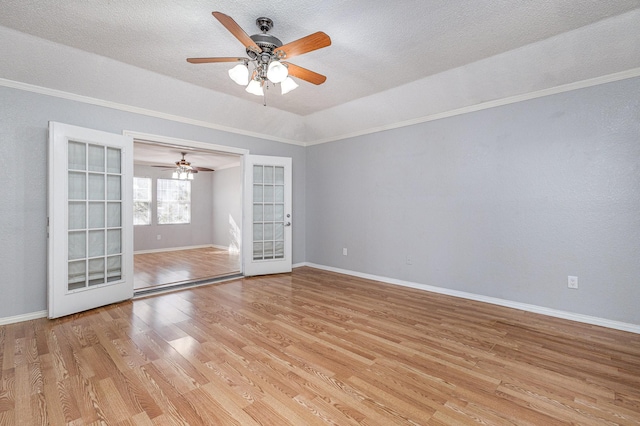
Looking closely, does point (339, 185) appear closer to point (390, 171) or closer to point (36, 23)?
point (390, 171)

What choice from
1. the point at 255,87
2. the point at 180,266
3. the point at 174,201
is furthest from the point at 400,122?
the point at 174,201

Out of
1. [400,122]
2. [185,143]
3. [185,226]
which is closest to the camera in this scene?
[185,143]

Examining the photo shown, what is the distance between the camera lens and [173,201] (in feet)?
28.7

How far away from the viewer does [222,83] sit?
3.86 m

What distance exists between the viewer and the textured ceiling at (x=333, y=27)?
236cm

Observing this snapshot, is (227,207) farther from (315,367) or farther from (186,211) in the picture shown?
(315,367)

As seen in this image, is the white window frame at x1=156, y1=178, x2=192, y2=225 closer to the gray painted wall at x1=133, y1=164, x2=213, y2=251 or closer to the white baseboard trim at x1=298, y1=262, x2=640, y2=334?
the gray painted wall at x1=133, y1=164, x2=213, y2=251

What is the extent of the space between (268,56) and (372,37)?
3.37ft

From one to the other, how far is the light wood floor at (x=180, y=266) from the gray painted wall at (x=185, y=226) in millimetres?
454

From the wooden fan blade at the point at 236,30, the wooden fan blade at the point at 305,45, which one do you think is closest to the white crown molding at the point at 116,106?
the wooden fan blade at the point at 236,30

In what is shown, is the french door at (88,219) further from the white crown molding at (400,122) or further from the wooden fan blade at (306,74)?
the wooden fan blade at (306,74)

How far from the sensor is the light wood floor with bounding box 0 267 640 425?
175cm

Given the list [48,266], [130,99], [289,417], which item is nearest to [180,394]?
[289,417]

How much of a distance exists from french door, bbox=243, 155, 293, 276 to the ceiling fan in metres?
2.55
